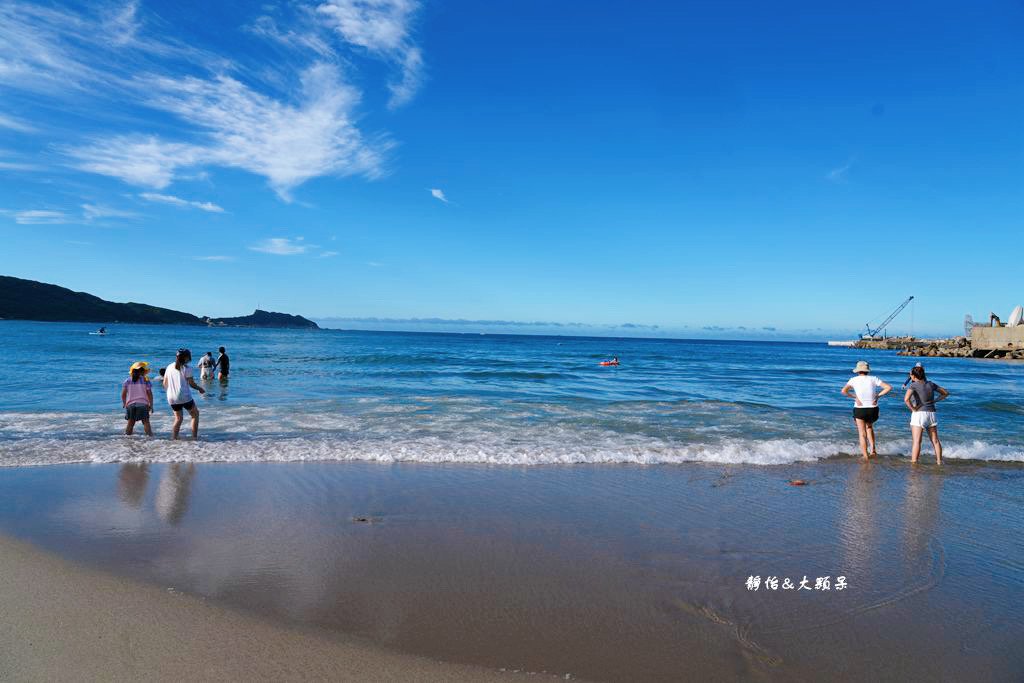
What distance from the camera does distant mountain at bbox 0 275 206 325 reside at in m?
137

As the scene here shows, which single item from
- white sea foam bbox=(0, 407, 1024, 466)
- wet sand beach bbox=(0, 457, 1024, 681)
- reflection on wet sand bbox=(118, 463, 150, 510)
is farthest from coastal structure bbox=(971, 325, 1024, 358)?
reflection on wet sand bbox=(118, 463, 150, 510)

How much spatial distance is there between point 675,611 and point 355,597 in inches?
96.5

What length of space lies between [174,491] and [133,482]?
903 millimetres

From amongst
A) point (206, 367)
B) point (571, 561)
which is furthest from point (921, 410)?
point (206, 367)

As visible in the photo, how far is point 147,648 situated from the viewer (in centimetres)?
371

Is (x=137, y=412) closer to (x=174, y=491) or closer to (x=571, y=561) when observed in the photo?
(x=174, y=491)

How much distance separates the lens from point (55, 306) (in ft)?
473

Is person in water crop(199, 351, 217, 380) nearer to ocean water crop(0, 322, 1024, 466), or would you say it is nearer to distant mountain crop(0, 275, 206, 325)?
ocean water crop(0, 322, 1024, 466)

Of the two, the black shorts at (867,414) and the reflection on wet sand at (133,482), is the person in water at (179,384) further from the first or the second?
the black shorts at (867,414)

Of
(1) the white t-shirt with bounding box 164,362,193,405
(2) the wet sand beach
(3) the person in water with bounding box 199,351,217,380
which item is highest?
(1) the white t-shirt with bounding box 164,362,193,405

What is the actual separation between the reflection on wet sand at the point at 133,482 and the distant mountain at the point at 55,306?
6415 inches

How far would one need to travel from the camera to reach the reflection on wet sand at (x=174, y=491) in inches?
256

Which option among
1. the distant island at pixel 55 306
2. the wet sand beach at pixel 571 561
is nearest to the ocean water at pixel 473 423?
the wet sand beach at pixel 571 561

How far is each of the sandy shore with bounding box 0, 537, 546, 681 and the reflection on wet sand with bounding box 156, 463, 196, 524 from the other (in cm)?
188
